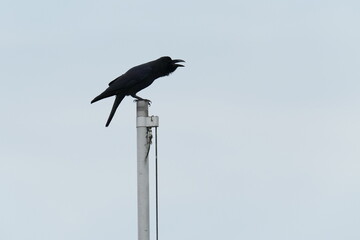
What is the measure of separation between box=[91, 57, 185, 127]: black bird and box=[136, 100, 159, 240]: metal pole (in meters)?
2.39

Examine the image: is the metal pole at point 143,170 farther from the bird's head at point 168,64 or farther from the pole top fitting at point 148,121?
the bird's head at point 168,64

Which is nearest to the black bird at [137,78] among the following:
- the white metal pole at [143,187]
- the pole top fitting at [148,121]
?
the pole top fitting at [148,121]

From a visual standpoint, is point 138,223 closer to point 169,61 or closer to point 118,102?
point 118,102

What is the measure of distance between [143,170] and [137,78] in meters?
3.84

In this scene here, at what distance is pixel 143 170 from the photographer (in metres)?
7.89

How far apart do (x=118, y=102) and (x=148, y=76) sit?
738 mm

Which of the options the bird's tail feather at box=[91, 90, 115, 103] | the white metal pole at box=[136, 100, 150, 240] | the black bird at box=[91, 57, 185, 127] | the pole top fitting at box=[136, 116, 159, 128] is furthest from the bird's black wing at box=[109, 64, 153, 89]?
the white metal pole at box=[136, 100, 150, 240]

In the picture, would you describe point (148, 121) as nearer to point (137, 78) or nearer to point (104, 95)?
point (104, 95)

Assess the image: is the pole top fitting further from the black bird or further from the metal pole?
the black bird

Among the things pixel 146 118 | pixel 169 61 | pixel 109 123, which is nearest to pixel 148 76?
pixel 169 61

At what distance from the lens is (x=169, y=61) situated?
1196 cm

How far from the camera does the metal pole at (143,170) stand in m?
7.83

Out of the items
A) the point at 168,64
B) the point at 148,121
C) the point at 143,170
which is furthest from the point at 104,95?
the point at 143,170

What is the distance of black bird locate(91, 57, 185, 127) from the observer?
36.3ft
